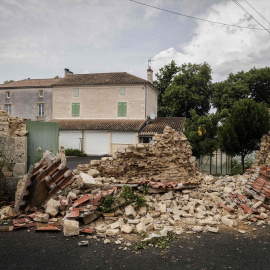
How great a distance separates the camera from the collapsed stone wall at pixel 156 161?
9969mm

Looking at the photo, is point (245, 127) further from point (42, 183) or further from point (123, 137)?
point (123, 137)

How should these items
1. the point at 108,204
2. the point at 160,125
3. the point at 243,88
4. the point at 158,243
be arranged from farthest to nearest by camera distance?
the point at 243,88, the point at 160,125, the point at 108,204, the point at 158,243

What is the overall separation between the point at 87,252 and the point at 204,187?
514 cm

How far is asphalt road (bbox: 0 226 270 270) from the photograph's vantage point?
180 inches

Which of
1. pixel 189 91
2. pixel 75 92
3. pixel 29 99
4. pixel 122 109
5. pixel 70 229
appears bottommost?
pixel 70 229

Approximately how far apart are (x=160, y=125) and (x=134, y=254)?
20.8m

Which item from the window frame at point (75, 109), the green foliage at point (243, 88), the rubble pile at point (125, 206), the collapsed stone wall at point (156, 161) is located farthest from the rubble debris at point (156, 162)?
the green foliage at point (243, 88)

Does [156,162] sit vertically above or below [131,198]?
above

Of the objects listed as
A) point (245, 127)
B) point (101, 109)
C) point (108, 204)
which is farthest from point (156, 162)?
point (101, 109)

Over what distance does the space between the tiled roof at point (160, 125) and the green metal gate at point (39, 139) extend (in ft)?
48.6

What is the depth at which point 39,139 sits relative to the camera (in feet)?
31.1

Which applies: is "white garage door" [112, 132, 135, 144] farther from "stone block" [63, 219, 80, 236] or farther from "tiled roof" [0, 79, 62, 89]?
"stone block" [63, 219, 80, 236]

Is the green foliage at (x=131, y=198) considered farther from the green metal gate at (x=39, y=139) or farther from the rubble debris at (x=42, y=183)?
the green metal gate at (x=39, y=139)

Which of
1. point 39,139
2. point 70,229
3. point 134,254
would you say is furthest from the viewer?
point 39,139
